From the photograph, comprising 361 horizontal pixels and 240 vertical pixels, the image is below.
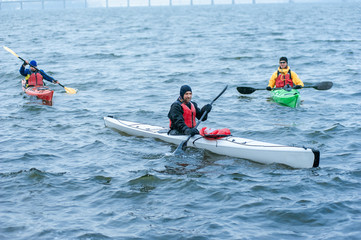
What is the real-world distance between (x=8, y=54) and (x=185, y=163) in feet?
68.9

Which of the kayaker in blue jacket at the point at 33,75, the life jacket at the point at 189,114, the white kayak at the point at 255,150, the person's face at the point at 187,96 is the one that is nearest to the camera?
the white kayak at the point at 255,150

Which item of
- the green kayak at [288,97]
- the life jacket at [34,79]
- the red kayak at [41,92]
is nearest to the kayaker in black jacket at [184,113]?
the green kayak at [288,97]

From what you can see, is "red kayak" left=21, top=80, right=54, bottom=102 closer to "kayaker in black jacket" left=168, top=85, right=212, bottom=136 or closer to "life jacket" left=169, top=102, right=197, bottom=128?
"kayaker in black jacket" left=168, top=85, right=212, bottom=136

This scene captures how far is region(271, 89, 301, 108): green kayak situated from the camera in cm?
1268

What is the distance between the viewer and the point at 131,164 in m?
8.79

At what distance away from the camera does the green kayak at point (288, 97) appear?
41.6ft

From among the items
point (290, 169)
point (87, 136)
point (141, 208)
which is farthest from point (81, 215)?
point (87, 136)

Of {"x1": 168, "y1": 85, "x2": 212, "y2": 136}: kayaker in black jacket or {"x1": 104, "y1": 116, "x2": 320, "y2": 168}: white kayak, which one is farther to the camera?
{"x1": 168, "y1": 85, "x2": 212, "y2": 136}: kayaker in black jacket

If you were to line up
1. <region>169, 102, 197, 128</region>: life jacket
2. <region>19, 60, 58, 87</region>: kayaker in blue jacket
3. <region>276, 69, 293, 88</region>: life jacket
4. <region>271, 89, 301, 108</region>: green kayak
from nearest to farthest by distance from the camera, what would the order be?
<region>169, 102, 197, 128</region>: life jacket, <region>271, 89, 301, 108</region>: green kayak, <region>276, 69, 293, 88</region>: life jacket, <region>19, 60, 58, 87</region>: kayaker in blue jacket

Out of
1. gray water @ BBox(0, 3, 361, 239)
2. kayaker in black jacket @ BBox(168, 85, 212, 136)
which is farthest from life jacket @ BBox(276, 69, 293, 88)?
kayaker in black jacket @ BBox(168, 85, 212, 136)

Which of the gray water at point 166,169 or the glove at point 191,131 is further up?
the glove at point 191,131

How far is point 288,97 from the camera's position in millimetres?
12695

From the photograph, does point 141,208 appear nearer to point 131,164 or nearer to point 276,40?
point 131,164

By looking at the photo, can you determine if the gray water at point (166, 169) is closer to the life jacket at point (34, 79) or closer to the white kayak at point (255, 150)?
the white kayak at point (255, 150)
